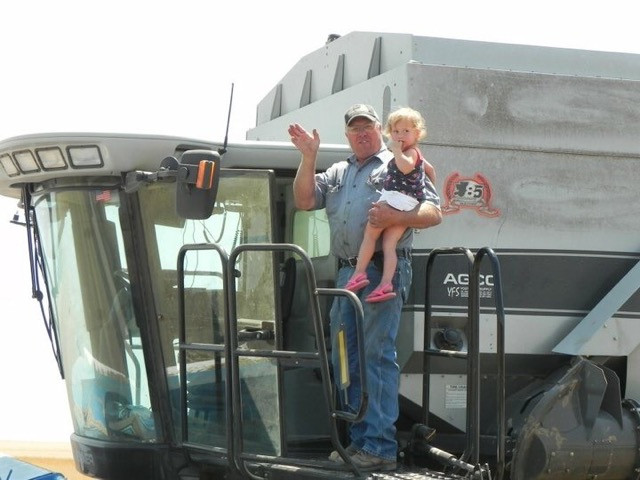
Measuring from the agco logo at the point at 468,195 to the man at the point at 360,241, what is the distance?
1.53 ft

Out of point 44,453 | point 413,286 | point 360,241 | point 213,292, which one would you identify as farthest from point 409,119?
point 44,453

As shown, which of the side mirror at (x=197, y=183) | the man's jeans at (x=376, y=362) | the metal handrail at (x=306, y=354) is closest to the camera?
the metal handrail at (x=306, y=354)

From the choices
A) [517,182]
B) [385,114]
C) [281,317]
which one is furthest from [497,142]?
[281,317]

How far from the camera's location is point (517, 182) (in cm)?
623

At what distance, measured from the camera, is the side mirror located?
5418 millimetres

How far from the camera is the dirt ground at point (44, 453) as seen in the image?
14.5m

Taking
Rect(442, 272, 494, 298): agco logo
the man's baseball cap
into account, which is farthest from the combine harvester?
the man's baseball cap

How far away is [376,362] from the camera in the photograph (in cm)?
554

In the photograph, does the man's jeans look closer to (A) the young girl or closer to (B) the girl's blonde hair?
(A) the young girl

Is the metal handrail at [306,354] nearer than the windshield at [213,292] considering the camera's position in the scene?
Yes

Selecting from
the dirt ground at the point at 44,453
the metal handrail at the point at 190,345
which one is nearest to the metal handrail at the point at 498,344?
the metal handrail at the point at 190,345

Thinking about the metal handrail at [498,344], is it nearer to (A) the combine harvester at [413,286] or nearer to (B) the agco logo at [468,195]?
(A) the combine harvester at [413,286]

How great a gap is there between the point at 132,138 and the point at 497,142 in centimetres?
204

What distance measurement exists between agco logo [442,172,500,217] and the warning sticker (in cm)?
98
